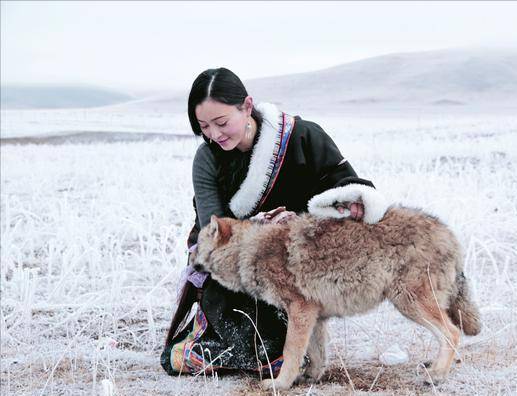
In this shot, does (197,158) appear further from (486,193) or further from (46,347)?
(486,193)

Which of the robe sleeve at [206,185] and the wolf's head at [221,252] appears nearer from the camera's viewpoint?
the wolf's head at [221,252]

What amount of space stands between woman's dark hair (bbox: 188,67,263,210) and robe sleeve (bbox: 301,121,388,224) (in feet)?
1.23

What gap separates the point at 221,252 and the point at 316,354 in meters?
0.91

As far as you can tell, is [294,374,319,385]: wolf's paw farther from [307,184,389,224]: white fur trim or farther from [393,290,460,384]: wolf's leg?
[307,184,389,224]: white fur trim

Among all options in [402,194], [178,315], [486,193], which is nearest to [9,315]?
[178,315]

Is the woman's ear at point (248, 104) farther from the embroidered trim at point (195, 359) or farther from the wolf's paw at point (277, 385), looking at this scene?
the wolf's paw at point (277, 385)

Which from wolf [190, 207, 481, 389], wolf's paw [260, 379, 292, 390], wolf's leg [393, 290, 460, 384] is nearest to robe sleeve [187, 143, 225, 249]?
wolf [190, 207, 481, 389]

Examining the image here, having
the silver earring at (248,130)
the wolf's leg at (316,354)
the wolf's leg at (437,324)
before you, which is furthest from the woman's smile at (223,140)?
the wolf's leg at (437,324)

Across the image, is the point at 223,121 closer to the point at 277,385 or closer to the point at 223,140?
the point at 223,140

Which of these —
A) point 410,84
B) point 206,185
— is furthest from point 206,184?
point 410,84

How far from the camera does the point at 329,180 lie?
159 inches

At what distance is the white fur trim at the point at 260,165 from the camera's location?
3.97 m

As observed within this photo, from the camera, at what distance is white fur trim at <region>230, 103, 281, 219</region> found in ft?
13.0

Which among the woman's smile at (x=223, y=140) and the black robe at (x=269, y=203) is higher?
the woman's smile at (x=223, y=140)
